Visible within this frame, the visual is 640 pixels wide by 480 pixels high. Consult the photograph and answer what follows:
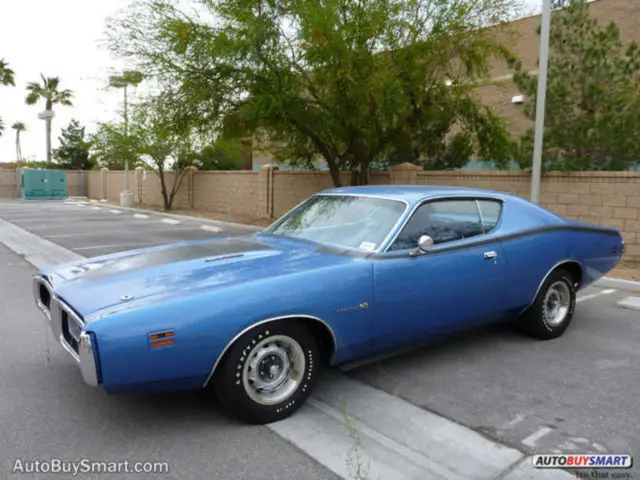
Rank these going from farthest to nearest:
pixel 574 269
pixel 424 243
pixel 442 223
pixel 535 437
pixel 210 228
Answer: pixel 210 228
pixel 574 269
pixel 442 223
pixel 424 243
pixel 535 437

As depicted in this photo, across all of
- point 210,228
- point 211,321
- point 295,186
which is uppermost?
point 295,186

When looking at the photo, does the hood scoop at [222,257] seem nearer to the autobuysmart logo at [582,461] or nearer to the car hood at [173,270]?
the car hood at [173,270]

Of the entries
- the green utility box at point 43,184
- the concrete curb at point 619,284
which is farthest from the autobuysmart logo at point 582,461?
the green utility box at point 43,184

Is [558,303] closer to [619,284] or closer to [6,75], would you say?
[619,284]

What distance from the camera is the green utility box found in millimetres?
32500

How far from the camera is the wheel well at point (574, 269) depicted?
Answer: 5.21 meters

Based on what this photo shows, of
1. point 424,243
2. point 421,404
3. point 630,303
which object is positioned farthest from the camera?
point 630,303

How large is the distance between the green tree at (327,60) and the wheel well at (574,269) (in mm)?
7059

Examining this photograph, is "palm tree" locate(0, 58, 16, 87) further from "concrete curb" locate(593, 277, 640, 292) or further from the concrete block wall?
"concrete curb" locate(593, 277, 640, 292)

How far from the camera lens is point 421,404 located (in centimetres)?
369

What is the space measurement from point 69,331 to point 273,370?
1327 mm

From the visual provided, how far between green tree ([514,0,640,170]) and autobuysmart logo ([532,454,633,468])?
8731 millimetres

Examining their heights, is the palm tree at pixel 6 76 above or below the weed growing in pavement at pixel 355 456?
above

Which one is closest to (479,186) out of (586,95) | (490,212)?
(586,95)
